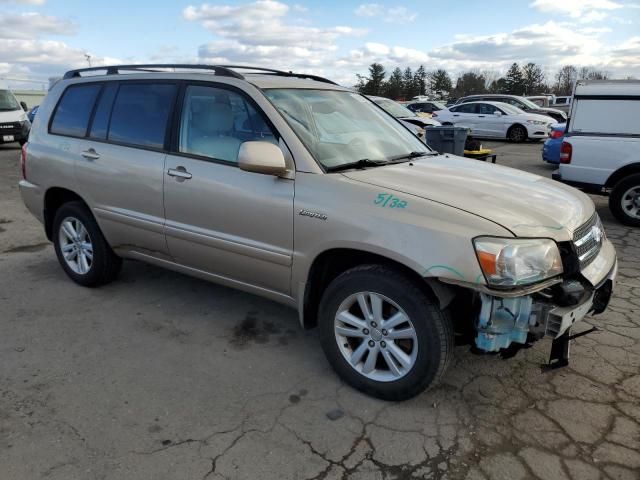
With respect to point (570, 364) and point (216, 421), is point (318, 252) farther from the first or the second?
point (570, 364)

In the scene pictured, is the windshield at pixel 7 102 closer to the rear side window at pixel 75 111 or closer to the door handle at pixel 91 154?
the rear side window at pixel 75 111

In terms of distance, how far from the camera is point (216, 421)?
2814mm

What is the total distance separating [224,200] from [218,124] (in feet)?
1.90

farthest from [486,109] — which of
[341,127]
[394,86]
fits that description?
[394,86]

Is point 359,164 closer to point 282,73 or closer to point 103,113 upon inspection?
point 282,73

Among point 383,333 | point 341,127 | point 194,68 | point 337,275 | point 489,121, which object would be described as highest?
point 194,68

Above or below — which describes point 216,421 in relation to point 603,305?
below

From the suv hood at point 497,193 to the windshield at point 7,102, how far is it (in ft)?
52.3

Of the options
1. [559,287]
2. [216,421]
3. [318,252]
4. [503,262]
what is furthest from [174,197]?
[559,287]

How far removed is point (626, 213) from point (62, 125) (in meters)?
6.79

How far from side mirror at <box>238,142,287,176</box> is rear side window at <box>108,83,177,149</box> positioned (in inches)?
42.3

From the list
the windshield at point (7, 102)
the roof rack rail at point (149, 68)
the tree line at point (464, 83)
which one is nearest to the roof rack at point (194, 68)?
the roof rack rail at point (149, 68)

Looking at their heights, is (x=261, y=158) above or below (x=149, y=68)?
below

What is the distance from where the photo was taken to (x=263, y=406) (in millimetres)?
2955
